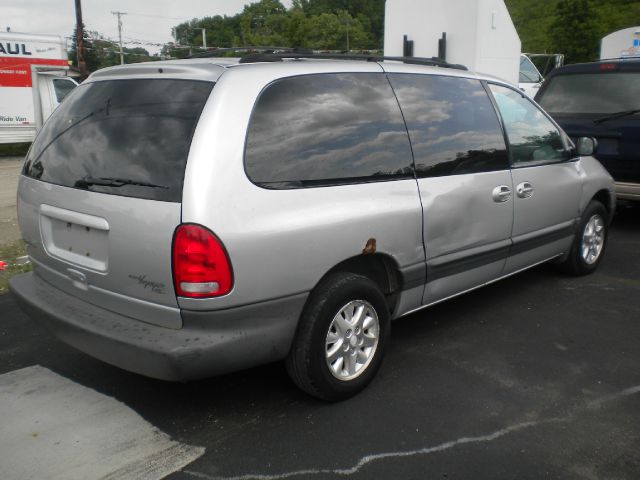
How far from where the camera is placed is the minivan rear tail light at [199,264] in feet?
8.80

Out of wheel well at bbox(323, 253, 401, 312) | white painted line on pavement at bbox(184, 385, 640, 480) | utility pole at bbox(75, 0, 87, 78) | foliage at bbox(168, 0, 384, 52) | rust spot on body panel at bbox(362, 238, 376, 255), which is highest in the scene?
foliage at bbox(168, 0, 384, 52)

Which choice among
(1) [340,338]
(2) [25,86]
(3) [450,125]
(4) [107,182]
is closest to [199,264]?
(4) [107,182]

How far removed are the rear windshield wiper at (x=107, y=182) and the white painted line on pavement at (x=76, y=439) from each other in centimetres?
118

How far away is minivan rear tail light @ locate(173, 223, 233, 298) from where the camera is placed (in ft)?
8.80

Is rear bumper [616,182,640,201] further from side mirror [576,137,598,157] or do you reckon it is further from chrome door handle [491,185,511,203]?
chrome door handle [491,185,511,203]

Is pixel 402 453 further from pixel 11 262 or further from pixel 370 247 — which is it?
pixel 11 262

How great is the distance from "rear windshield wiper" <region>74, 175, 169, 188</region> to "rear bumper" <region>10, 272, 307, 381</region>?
1.92 ft

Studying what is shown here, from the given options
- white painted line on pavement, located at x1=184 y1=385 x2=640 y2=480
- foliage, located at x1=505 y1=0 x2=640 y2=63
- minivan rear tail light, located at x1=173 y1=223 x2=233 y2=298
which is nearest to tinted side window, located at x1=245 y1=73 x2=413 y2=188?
minivan rear tail light, located at x1=173 y1=223 x2=233 y2=298

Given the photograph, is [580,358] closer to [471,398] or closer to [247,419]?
[471,398]

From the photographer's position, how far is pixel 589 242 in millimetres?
5492

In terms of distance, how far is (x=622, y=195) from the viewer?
6.96m

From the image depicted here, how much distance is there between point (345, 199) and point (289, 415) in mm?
1138

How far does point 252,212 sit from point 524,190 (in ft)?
7.67

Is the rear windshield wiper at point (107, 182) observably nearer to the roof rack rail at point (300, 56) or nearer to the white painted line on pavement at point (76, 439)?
the roof rack rail at point (300, 56)
